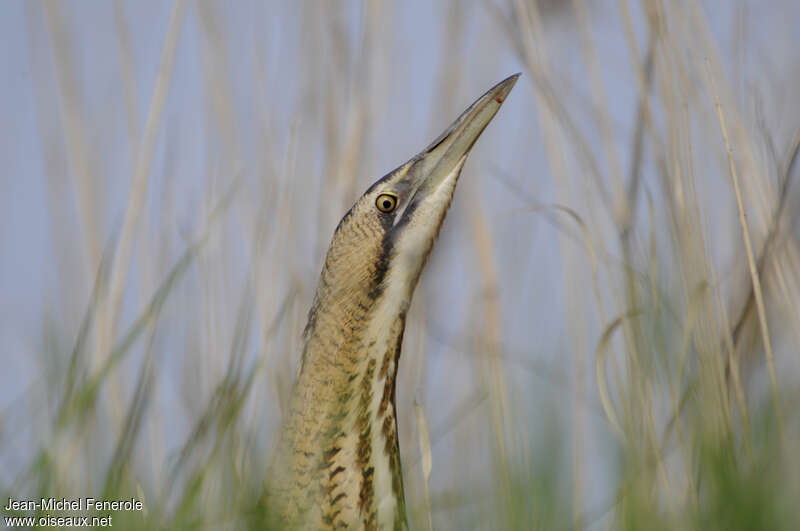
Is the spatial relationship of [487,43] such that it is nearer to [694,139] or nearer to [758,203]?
[694,139]

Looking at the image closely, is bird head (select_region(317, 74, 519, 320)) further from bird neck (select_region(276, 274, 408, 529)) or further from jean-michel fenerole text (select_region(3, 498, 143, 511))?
jean-michel fenerole text (select_region(3, 498, 143, 511))

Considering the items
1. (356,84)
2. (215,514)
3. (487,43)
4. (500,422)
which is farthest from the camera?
(487,43)

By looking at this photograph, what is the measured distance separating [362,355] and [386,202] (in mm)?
218

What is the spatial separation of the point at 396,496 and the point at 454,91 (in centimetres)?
87

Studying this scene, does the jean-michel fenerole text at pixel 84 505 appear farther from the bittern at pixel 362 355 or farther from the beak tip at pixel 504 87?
the beak tip at pixel 504 87

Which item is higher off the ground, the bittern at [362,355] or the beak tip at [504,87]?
the beak tip at [504,87]

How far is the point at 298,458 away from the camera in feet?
3.68

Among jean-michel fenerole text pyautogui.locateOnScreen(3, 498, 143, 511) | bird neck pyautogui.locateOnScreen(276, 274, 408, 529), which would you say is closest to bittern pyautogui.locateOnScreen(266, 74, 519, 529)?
bird neck pyautogui.locateOnScreen(276, 274, 408, 529)

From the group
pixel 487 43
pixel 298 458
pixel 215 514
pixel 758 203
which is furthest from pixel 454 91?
pixel 215 514

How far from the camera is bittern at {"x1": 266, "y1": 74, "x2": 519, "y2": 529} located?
3.67 ft

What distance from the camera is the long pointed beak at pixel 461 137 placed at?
4.15ft

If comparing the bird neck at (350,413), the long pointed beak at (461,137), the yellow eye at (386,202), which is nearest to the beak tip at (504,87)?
the long pointed beak at (461,137)

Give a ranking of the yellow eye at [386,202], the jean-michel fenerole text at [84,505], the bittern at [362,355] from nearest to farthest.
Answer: the jean-michel fenerole text at [84,505], the bittern at [362,355], the yellow eye at [386,202]

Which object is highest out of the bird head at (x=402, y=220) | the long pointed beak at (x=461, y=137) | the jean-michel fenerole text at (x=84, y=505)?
the long pointed beak at (x=461, y=137)
